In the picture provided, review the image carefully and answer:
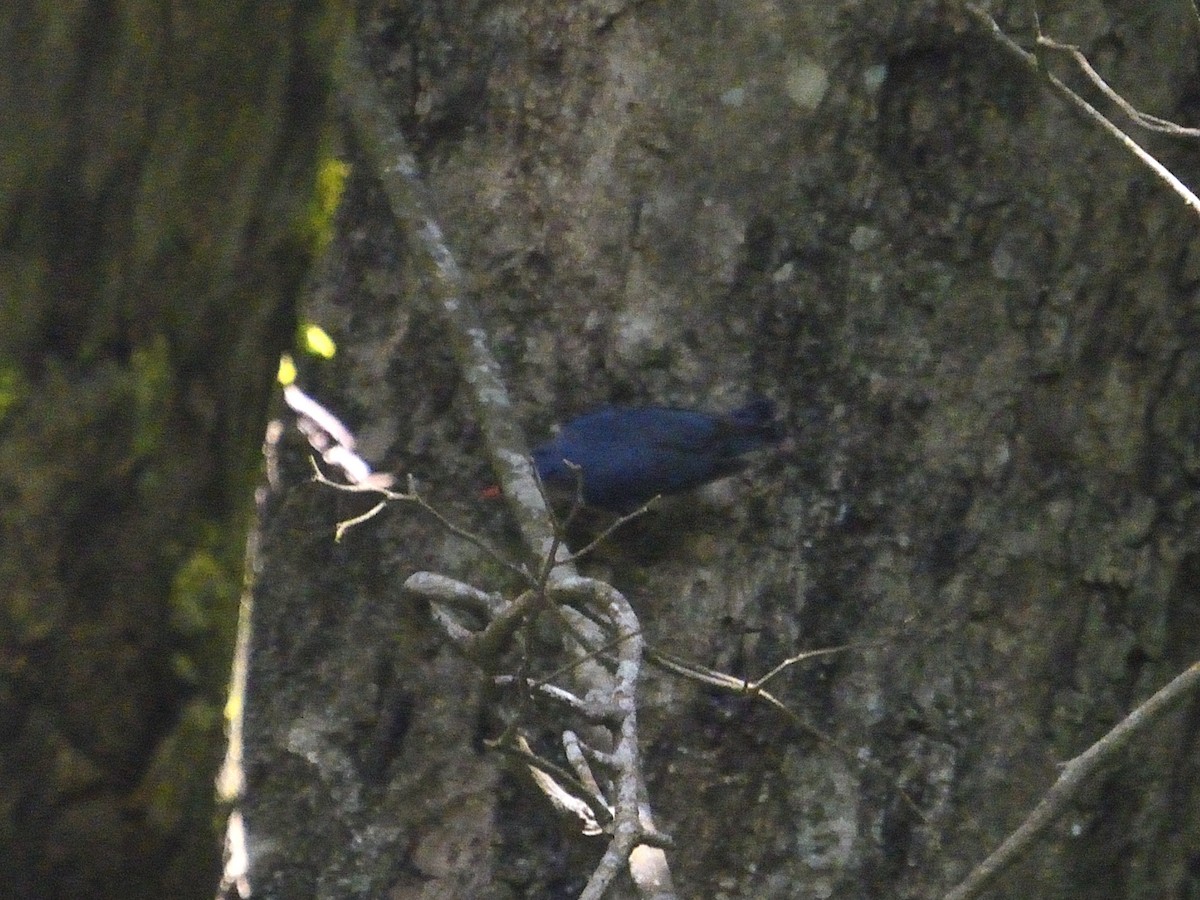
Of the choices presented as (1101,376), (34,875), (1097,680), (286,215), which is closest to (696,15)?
(1101,376)

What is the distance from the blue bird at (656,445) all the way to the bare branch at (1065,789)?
843 millimetres

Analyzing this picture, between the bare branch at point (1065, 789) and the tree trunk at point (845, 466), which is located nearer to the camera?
the bare branch at point (1065, 789)

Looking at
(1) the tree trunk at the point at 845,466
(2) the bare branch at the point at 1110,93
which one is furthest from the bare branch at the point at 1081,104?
(1) the tree trunk at the point at 845,466

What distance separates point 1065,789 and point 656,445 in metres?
0.97

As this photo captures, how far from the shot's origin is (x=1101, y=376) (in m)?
2.64

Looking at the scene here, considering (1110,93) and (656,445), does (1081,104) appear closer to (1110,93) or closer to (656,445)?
(1110,93)

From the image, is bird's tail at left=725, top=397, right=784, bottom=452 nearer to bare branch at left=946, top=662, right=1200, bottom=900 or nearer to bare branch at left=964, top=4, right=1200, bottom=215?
bare branch at left=964, top=4, right=1200, bottom=215

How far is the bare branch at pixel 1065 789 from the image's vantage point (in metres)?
1.81

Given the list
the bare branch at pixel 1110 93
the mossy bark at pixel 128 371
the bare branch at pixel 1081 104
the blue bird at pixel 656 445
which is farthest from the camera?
the blue bird at pixel 656 445

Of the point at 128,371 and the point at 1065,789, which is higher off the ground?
the point at 128,371

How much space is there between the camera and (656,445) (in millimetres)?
2568

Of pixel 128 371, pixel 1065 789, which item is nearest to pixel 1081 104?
pixel 1065 789

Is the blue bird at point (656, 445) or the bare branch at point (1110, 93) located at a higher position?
the bare branch at point (1110, 93)

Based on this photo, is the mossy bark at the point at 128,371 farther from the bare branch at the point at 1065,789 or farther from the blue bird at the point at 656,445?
the blue bird at the point at 656,445
